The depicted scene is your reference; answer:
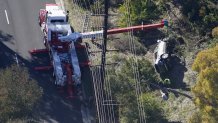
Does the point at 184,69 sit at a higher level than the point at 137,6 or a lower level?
lower

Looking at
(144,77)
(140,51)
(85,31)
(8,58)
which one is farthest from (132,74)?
(8,58)

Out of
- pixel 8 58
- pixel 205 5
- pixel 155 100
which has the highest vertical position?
pixel 205 5

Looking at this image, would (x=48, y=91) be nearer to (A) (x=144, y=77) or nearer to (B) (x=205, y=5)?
(A) (x=144, y=77)

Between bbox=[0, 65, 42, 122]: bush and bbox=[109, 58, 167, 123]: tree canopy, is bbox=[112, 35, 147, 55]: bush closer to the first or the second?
bbox=[109, 58, 167, 123]: tree canopy

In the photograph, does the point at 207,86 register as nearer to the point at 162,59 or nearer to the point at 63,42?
the point at 162,59

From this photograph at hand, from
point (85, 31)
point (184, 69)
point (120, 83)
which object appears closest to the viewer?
point (120, 83)

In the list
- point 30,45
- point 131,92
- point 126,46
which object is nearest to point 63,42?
point 30,45

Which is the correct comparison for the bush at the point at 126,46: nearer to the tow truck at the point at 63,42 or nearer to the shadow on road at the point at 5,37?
the tow truck at the point at 63,42

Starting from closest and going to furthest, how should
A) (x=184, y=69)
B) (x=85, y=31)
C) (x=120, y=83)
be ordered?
(x=120, y=83) → (x=184, y=69) → (x=85, y=31)
